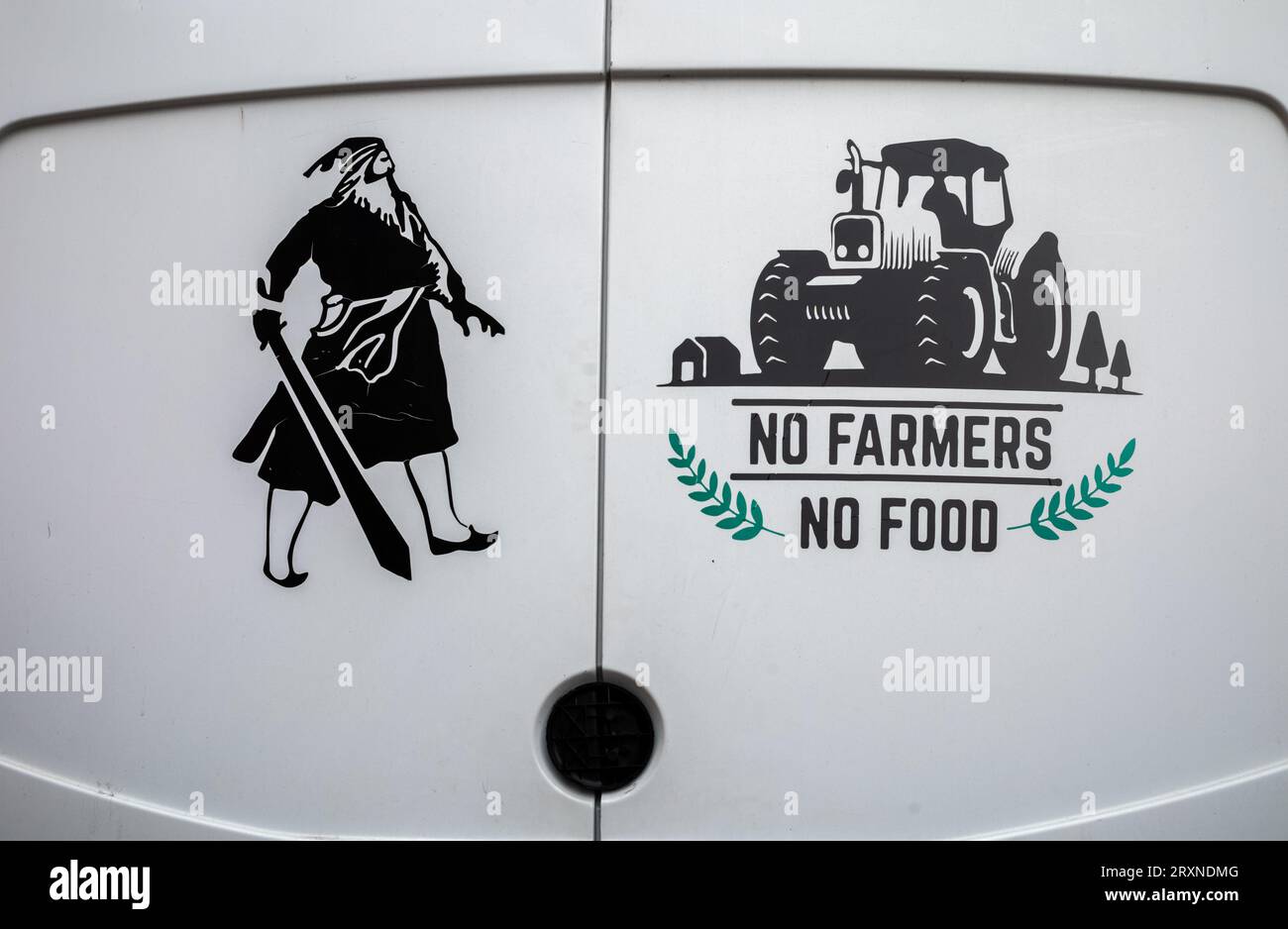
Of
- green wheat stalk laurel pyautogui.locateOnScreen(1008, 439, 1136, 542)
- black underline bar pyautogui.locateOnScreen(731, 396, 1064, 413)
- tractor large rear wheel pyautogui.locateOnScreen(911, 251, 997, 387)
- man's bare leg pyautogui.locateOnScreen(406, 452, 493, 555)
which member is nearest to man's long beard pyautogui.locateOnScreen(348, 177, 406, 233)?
man's bare leg pyautogui.locateOnScreen(406, 452, 493, 555)

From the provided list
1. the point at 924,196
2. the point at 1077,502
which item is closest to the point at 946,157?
the point at 924,196

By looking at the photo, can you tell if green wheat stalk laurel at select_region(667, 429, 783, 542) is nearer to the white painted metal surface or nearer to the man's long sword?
the white painted metal surface

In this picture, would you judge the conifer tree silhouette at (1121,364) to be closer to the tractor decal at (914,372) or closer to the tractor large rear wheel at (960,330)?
the tractor decal at (914,372)

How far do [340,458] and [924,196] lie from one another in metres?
1.07

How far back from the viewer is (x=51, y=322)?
1.62m

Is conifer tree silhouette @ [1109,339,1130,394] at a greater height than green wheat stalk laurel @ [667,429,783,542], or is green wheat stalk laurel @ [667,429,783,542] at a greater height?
conifer tree silhouette @ [1109,339,1130,394]

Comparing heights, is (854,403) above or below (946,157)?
below

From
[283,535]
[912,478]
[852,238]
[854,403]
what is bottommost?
[283,535]

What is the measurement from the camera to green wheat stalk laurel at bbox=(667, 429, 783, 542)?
156 centimetres

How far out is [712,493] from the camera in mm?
1566

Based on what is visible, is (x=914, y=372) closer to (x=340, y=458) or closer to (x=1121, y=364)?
(x=1121, y=364)
